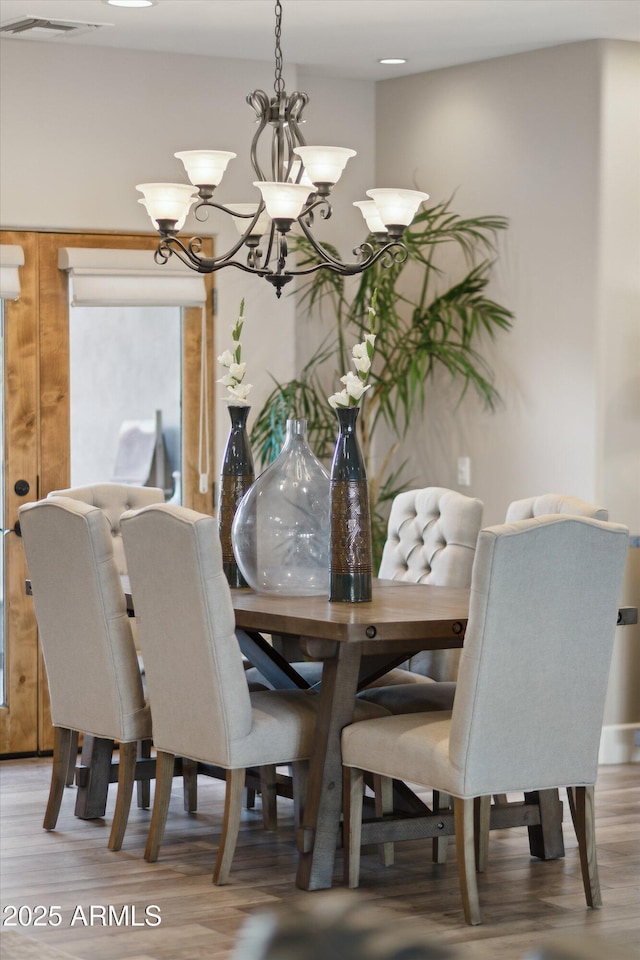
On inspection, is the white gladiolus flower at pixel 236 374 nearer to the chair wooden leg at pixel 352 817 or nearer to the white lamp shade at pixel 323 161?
the white lamp shade at pixel 323 161

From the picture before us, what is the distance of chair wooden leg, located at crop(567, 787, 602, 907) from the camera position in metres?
3.39

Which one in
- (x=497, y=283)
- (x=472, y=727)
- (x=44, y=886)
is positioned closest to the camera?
(x=472, y=727)

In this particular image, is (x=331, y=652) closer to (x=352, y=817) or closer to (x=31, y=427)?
(x=352, y=817)

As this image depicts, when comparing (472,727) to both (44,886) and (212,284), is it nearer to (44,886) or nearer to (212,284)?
(44,886)

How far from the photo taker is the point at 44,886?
3.57m

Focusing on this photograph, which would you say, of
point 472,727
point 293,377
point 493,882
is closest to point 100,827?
point 493,882

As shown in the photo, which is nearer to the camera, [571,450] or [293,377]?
[571,450]

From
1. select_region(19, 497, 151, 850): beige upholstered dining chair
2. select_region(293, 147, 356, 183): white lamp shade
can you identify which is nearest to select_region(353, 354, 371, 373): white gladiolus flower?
select_region(293, 147, 356, 183): white lamp shade

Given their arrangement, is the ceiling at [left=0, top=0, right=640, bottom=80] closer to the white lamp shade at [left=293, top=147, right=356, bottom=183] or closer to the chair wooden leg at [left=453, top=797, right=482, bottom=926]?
the white lamp shade at [left=293, top=147, right=356, bottom=183]

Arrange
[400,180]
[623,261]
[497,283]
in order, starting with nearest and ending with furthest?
[623,261]
[497,283]
[400,180]

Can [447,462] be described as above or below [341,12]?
below

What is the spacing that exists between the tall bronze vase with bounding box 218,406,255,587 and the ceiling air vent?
1.72 metres

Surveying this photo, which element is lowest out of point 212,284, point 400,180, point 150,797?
point 150,797

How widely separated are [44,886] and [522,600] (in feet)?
4.98
